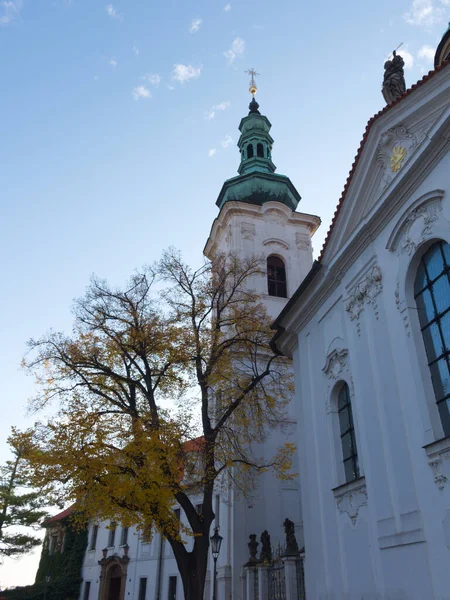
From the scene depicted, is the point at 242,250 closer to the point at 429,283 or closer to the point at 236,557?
the point at 236,557

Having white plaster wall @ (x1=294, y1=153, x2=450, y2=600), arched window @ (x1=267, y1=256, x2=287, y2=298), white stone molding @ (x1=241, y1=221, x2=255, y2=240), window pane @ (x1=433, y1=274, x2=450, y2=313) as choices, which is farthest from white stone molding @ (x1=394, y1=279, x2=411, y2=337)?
white stone molding @ (x1=241, y1=221, x2=255, y2=240)

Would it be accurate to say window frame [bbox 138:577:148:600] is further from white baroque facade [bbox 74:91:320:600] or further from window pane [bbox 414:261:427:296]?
window pane [bbox 414:261:427:296]

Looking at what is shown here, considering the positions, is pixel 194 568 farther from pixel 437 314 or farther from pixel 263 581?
pixel 437 314

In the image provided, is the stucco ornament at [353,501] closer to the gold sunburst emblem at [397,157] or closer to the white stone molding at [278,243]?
the gold sunburst emblem at [397,157]

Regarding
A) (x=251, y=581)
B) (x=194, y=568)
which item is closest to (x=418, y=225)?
(x=194, y=568)

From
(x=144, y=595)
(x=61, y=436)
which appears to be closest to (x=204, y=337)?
(x=61, y=436)

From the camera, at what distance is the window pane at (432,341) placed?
7.96m

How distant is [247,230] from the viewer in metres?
25.6

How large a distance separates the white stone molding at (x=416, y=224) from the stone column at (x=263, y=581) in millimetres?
10233

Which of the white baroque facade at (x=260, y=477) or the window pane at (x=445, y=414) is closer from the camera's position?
the window pane at (x=445, y=414)

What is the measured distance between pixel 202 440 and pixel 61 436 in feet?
13.2

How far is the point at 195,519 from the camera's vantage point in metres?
13.5

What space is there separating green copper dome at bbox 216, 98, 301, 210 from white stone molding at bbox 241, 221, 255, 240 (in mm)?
1893

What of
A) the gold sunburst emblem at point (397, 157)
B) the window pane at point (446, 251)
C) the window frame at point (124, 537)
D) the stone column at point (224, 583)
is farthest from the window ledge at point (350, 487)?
the window frame at point (124, 537)
